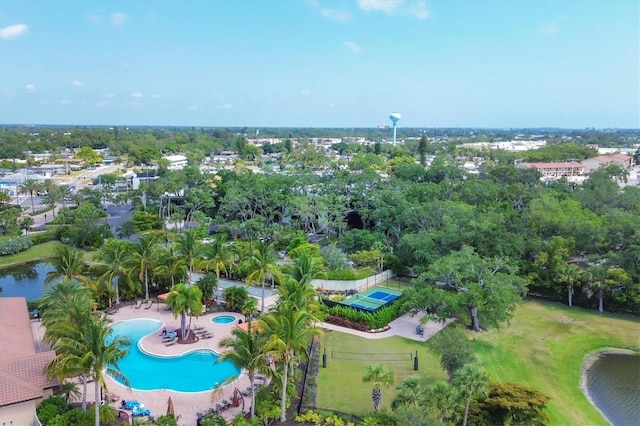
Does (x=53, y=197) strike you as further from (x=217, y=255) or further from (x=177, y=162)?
(x=177, y=162)

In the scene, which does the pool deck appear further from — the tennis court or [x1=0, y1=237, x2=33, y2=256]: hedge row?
[x1=0, y1=237, x2=33, y2=256]: hedge row

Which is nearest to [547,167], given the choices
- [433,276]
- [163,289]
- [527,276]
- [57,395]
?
[527,276]

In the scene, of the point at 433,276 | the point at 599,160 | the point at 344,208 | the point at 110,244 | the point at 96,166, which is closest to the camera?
the point at 433,276

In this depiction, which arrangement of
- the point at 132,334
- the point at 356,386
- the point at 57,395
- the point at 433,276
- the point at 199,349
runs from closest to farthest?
the point at 57,395 < the point at 356,386 < the point at 199,349 < the point at 132,334 < the point at 433,276

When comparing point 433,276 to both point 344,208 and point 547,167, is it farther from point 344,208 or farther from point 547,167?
point 547,167

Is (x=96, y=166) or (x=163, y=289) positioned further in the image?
(x=96, y=166)

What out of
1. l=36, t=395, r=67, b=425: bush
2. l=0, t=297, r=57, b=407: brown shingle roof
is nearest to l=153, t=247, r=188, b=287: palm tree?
l=0, t=297, r=57, b=407: brown shingle roof

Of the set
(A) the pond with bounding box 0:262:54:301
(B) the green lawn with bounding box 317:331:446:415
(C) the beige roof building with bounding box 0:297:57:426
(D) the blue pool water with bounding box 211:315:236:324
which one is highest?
(C) the beige roof building with bounding box 0:297:57:426
